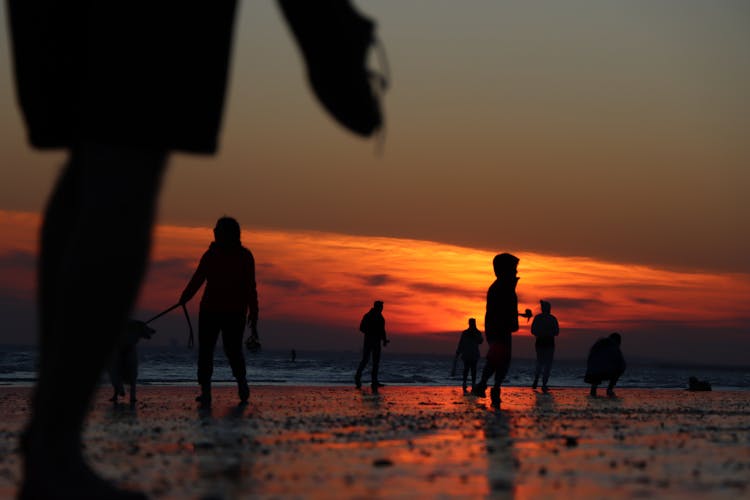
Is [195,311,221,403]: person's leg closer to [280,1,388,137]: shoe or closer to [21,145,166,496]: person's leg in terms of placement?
[280,1,388,137]: shoe

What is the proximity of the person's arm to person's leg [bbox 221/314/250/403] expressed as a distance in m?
0.60

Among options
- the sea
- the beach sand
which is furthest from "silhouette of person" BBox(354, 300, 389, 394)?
the beach sand

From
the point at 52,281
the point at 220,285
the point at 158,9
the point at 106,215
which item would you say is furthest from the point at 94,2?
the point at 220,285

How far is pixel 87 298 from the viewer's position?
295cm

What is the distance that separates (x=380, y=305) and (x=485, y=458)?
21.3m

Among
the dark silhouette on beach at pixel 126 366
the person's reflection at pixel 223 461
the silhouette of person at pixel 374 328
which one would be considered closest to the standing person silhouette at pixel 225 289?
the dark silhouette on beach at pixel 126 366

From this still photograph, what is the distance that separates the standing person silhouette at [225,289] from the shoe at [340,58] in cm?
1065

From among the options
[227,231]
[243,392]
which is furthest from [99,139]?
[243,392]

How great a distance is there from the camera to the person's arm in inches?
562

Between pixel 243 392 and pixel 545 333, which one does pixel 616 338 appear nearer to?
pixel 545 333

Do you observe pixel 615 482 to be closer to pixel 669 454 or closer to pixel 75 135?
pixel 669 454

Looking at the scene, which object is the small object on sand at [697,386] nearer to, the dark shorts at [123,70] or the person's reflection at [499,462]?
the person's reflection at [499,462]

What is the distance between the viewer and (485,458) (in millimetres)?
5074

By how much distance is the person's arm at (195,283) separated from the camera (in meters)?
14.3
